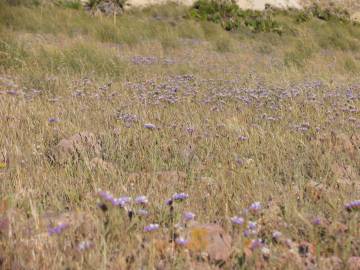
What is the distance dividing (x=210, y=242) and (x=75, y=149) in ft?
4.94

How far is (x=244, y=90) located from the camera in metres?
5.48

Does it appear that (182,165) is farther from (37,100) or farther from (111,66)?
(111,66)

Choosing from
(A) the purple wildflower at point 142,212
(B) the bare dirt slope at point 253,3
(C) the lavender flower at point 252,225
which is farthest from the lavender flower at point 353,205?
(B) the bare dirt slope at point 253,3

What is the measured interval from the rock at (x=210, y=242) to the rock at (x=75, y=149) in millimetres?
1233

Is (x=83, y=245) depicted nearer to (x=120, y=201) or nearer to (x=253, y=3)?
(x=120, y=201)

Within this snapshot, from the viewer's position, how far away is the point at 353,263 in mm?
1637

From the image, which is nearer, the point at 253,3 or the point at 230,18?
the point at 230,18

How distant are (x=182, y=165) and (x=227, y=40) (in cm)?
927

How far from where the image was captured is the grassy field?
169cm

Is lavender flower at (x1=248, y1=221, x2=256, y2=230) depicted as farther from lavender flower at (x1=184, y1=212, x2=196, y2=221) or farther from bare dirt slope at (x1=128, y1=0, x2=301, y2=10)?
bare dirt slope at (x1=128, y1=0, x2=301, y2=10)

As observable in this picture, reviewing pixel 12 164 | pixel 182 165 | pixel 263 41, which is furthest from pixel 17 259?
pixel 263 41

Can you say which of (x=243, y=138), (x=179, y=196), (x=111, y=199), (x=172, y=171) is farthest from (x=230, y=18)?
(x=111, y=199)

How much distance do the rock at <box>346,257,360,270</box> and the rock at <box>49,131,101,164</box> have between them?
5.53ft

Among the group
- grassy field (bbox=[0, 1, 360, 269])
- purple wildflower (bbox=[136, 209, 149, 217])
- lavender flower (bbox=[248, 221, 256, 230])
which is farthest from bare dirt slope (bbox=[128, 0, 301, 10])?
lavender flower (bbox=[248, 221, 256, 230])
